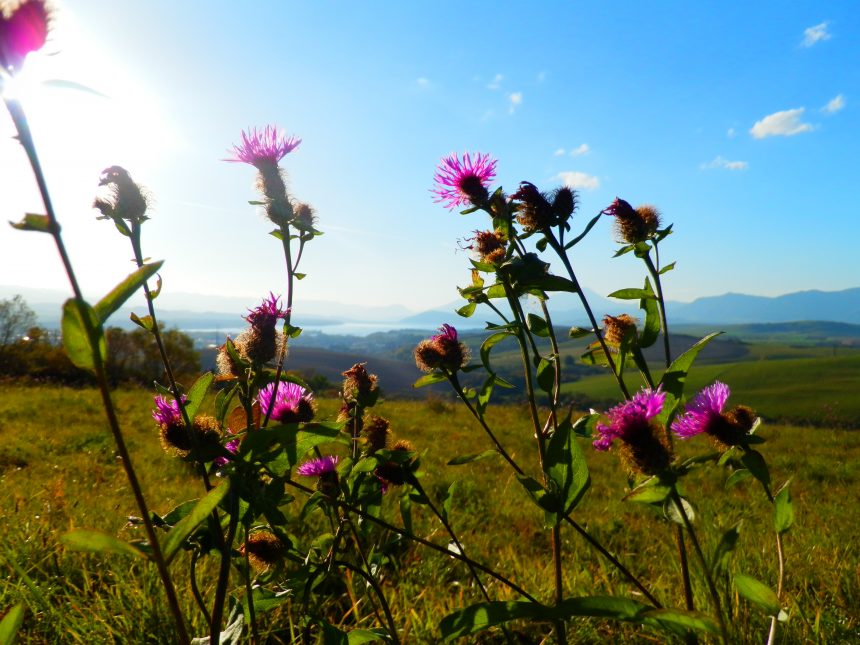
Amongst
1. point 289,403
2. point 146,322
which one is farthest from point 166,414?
point 289,403

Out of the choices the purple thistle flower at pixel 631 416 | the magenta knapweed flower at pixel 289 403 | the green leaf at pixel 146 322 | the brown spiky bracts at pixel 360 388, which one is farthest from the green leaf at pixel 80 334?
the purple thistle flower at pixel 631 416

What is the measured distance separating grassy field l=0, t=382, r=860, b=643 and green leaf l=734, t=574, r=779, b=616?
0.90 meters

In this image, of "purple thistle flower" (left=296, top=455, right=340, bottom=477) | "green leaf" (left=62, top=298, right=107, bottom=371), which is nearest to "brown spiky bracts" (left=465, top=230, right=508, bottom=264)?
"purple thistle flower" (left=296, top=455, right=340, bottom=477)

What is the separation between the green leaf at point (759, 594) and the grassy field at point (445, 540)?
90 cm

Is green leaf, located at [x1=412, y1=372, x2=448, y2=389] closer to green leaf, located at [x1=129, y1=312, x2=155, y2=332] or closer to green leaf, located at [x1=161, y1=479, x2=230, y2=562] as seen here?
green leaf, located at [x1=129, y1=312, x2=155, y2=332]

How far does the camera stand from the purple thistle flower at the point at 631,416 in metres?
1.31

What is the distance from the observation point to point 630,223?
206cm

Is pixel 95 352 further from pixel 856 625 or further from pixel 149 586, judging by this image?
pixel 856 625

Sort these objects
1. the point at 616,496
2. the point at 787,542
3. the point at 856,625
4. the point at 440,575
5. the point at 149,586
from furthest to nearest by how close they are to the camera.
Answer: the point at 616,496 < the point at 787,542 < the point at 440,575 < the point at 149,586 < the point at 856,625

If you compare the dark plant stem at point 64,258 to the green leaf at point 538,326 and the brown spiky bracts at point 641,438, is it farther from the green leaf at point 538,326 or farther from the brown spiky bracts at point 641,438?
the green leaf at point 538,326

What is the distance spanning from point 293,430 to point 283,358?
545 millimetres

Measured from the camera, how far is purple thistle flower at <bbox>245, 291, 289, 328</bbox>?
1.65 m

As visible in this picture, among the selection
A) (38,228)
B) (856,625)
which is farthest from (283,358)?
(856,625)

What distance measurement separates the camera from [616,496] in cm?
626
